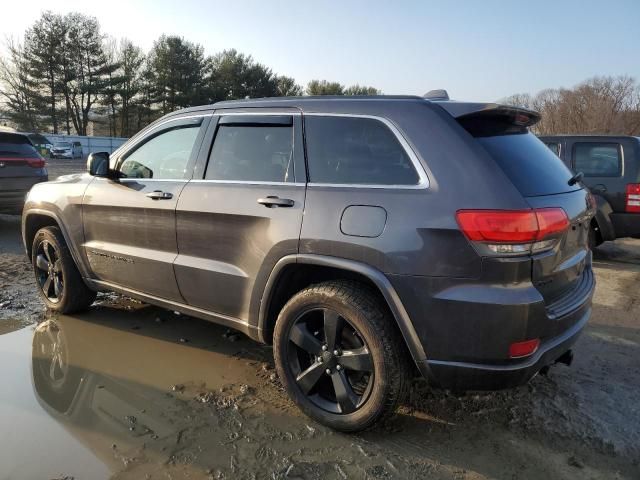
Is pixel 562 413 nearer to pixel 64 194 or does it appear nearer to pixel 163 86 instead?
pixel 64 194

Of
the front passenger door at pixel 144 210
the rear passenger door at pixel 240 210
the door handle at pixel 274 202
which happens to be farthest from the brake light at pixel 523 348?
the front passenger door at pixel 144 210

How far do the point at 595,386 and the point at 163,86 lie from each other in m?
49.2

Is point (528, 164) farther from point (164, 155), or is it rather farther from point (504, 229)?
point (164, 155)

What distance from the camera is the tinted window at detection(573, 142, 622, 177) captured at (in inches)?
274

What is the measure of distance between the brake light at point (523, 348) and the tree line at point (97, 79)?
4771 centimetres

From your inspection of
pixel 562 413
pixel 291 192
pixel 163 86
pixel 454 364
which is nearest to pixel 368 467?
pixel 454 364

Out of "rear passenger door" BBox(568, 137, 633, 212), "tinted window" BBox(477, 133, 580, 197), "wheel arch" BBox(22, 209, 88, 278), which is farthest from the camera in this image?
"rear passenger door" BBox(568, 137, 633, 212)

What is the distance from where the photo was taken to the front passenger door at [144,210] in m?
3.58

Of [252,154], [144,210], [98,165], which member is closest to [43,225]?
[98,165]

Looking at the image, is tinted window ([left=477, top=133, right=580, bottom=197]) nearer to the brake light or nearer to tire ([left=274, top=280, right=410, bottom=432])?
the brake light

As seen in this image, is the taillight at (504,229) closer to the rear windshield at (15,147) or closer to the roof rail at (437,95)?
the roof rail at (437,95)

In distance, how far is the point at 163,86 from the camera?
155ft

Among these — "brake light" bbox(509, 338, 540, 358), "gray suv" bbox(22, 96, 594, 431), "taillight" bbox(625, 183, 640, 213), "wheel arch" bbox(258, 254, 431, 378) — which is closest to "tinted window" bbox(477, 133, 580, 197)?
"gray suv" bbox(22, 96, 594, 431)

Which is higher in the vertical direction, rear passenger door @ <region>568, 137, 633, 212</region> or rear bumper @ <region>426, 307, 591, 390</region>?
rear passenger door @ <region>568, 137, 633, 212</region>
